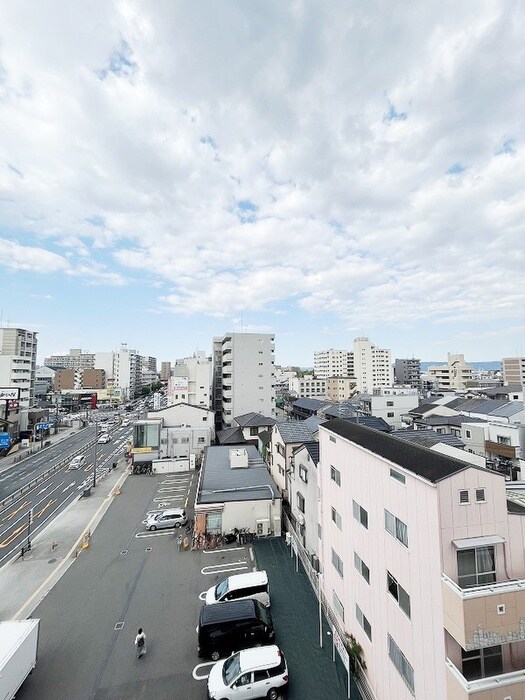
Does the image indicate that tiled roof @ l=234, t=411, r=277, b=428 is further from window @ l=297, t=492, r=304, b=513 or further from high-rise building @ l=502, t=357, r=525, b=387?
high-rise building @ l=502, t=357, r=525, b=387

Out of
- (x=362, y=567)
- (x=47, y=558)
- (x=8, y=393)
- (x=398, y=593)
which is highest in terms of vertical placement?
(x=8, y=393)

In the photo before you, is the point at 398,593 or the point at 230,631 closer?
the point at 398,593

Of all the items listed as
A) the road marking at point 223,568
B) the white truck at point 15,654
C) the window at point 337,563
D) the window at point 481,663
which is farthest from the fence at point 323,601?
the white truck at point 15,654

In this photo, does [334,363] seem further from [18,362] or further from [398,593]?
[398,593]

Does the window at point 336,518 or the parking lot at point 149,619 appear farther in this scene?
the window at point 336,518

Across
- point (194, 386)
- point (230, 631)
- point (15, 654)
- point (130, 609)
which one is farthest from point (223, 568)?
point (194, 386)

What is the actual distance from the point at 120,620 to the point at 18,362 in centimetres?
6472

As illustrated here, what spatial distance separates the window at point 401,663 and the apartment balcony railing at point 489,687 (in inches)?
77.8

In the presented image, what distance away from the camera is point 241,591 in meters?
14.3

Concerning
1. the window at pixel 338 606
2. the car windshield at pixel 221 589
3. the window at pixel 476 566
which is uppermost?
the window at pixel 476 566

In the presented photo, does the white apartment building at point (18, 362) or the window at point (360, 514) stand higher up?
the white apartment building at point (18, 362)

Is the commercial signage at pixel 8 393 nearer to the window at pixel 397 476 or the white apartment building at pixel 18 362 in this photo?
the white apartment building at pixel 18 362

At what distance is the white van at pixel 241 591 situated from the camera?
46.3 ft

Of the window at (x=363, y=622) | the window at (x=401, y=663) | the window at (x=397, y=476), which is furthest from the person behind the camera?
the window at (x=363, y=622)
